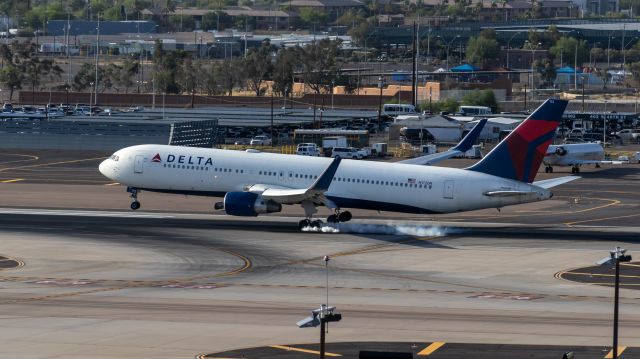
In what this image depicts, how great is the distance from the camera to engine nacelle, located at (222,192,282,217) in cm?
8319

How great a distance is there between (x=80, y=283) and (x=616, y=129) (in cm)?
14011

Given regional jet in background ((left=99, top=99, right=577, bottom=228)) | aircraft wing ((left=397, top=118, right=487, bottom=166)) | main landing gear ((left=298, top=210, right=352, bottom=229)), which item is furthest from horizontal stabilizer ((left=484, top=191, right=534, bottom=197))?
main landing gear ((left=298, top=210, right=352, bottom=229))

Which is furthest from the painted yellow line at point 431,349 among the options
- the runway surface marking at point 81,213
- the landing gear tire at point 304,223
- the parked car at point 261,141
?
the parked car at point 261,141

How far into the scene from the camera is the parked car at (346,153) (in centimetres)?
15038

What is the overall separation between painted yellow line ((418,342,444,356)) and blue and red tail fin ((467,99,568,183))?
3383 centimetres

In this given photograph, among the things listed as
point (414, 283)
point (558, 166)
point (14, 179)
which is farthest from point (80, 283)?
point (558, 166)

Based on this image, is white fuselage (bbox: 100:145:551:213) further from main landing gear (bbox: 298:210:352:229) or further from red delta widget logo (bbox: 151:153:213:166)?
main landing gear (bbox: 298:210:352:229)

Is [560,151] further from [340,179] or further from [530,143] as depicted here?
[340,179]

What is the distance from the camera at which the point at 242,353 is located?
1933 inches

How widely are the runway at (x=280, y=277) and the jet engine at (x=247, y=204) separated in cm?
141

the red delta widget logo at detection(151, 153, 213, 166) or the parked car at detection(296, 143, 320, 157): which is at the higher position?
the red delta widget logo at detection(151, 153, 213, 166)

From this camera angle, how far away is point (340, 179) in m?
85.1

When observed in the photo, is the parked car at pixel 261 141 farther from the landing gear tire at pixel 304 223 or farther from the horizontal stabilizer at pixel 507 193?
the horizontal stabilizer at pixel 507 193

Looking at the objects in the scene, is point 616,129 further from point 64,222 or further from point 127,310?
point 127,310
